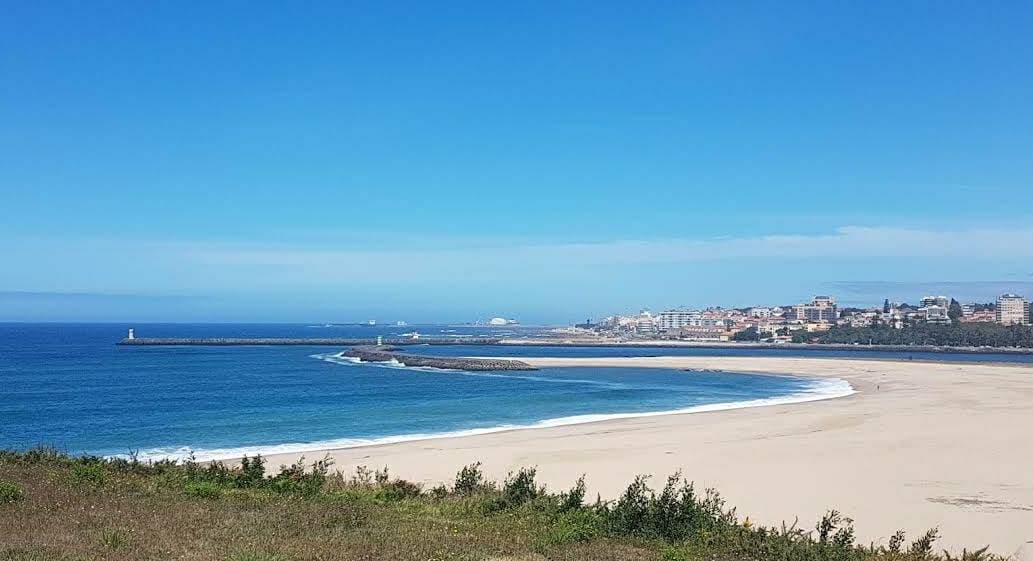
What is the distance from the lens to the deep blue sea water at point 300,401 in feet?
96.9

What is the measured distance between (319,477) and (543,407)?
1115 inches

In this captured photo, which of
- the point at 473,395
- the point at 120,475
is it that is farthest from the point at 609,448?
the point at 473,395

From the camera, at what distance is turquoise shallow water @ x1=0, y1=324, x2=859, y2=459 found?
29531 mm

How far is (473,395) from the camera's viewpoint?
4766 cm

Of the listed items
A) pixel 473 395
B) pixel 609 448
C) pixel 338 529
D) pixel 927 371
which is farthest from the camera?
pixel 927 371

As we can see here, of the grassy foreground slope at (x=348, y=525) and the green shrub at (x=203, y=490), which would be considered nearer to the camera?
the grassy foreground slope at (x=348, y=525)

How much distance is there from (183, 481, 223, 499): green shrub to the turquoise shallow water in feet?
45.1

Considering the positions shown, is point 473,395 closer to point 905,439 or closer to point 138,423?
point 138,423

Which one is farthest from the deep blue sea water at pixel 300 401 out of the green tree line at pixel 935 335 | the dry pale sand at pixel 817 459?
the green tree line at pixel 935 335

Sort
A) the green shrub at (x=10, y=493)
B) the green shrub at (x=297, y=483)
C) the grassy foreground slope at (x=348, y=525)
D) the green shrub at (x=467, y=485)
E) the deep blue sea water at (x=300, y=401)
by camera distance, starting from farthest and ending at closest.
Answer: the deep blue sea water at (x=300, y=401), the green shrub at (x=467, y=485), the green shrub at (x=297, y=483), the green shrub at (x=10, y=493), the grassy foreground slope at (x=348, y=525)

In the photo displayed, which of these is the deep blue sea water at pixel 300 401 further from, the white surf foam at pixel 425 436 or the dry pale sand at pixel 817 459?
the dry pale sand at pixel 817 459

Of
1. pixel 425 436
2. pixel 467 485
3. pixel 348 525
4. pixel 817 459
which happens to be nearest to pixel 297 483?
pixel 467 485

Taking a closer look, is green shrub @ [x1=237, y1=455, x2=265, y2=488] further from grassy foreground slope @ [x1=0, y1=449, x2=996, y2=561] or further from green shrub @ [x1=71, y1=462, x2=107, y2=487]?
green shrub @ [x1=71, y1=462, x2=107, y2=487]

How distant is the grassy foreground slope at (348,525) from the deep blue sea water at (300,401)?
13940 mm
